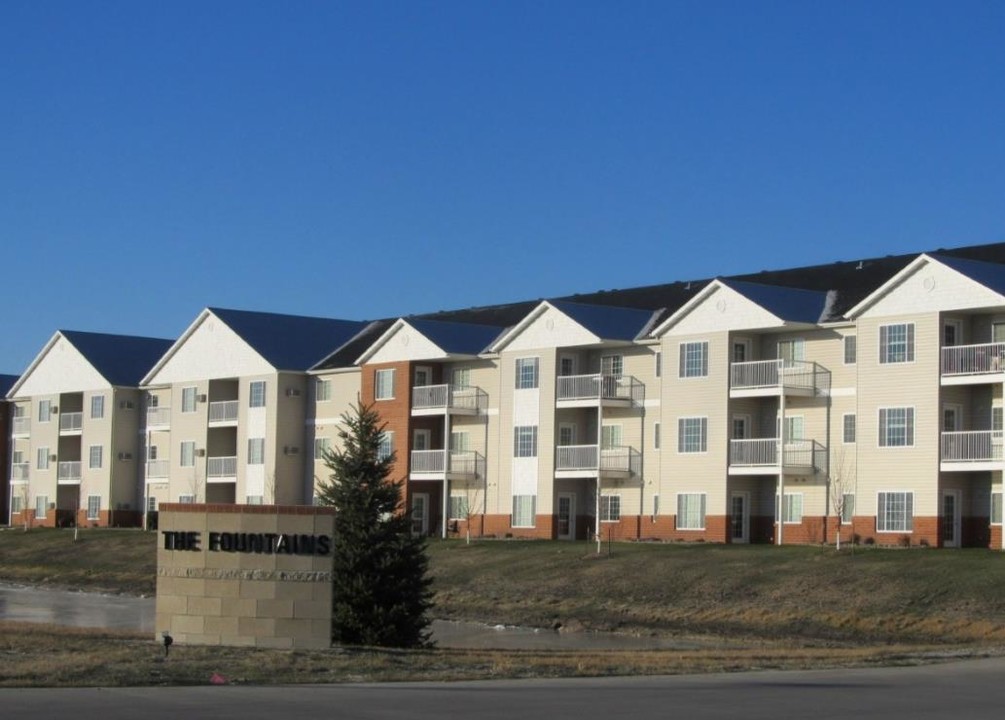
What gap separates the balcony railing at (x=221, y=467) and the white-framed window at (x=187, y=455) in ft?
6.66

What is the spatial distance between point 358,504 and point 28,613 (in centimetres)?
1898

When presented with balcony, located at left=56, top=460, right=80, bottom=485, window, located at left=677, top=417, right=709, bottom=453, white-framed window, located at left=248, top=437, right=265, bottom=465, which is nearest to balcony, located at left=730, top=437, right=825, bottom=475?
window, located at left=677, top=417, right=709, bottom=453

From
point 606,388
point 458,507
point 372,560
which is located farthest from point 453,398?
point 372,560

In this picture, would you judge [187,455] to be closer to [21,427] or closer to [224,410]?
[224,410]

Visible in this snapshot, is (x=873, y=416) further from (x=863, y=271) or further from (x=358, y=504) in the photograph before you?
(x=358, y=504)

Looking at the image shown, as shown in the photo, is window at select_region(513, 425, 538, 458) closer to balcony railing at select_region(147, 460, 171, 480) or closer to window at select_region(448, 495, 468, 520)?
window at select_region(448, 495, 468, 520)

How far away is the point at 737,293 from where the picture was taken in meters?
59.5

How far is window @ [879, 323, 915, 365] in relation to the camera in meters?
54.2

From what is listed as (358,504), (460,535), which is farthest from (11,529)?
(358,504)

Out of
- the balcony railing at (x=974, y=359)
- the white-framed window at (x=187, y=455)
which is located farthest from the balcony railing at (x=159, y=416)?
the balcony railing at (x=974, y=359)

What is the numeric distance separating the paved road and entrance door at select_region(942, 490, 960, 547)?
100 ft

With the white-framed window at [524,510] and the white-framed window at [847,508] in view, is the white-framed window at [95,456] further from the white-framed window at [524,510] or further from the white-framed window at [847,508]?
the white-framed window at [847,508]

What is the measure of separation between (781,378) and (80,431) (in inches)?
1882

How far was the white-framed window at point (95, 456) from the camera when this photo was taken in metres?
90.4
